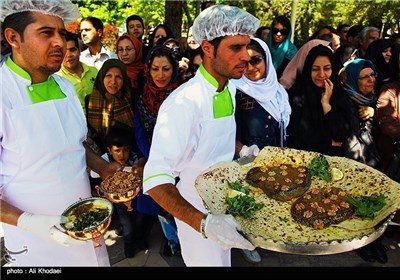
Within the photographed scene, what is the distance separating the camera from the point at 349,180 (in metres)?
2.05

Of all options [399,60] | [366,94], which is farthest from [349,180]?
[399,60]

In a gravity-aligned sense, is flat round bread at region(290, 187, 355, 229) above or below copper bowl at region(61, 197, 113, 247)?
above

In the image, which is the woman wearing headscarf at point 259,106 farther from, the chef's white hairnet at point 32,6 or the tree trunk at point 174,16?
the tree trunk at point 174,16

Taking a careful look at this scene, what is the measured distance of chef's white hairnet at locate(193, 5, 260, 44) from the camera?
6.47 ft

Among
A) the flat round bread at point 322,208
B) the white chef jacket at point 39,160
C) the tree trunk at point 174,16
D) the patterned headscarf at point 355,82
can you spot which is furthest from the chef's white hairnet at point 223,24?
the tree trunk at point 174,16

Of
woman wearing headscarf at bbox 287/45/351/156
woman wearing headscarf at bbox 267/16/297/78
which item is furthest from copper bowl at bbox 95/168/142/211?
woman wearing headscarf at bbox 267/16/297/78

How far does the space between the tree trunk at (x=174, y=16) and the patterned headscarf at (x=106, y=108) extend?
4.40 m

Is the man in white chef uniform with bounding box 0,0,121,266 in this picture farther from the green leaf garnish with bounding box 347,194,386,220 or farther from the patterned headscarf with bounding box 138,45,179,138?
the green leaf garnish with bounding box 347,194,386,220

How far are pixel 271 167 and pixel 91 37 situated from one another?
326cm

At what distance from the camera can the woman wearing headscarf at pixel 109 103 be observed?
135 inches

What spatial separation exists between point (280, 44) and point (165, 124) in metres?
4.12

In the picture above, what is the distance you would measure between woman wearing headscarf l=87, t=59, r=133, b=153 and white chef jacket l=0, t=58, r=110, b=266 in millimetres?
1325

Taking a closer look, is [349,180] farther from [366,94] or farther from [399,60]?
[399,60]

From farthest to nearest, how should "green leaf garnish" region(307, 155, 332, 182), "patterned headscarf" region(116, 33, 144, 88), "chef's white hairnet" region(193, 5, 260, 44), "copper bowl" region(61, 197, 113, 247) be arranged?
"patterned headscarf" region(116, 33, 144, 88) < "green leaf garnish" region(307, 155, 332, 182) < "chef's white hairnet" region(193, 5, 260, 44) < "copper bowl" region(61, 197, 113, 247)
